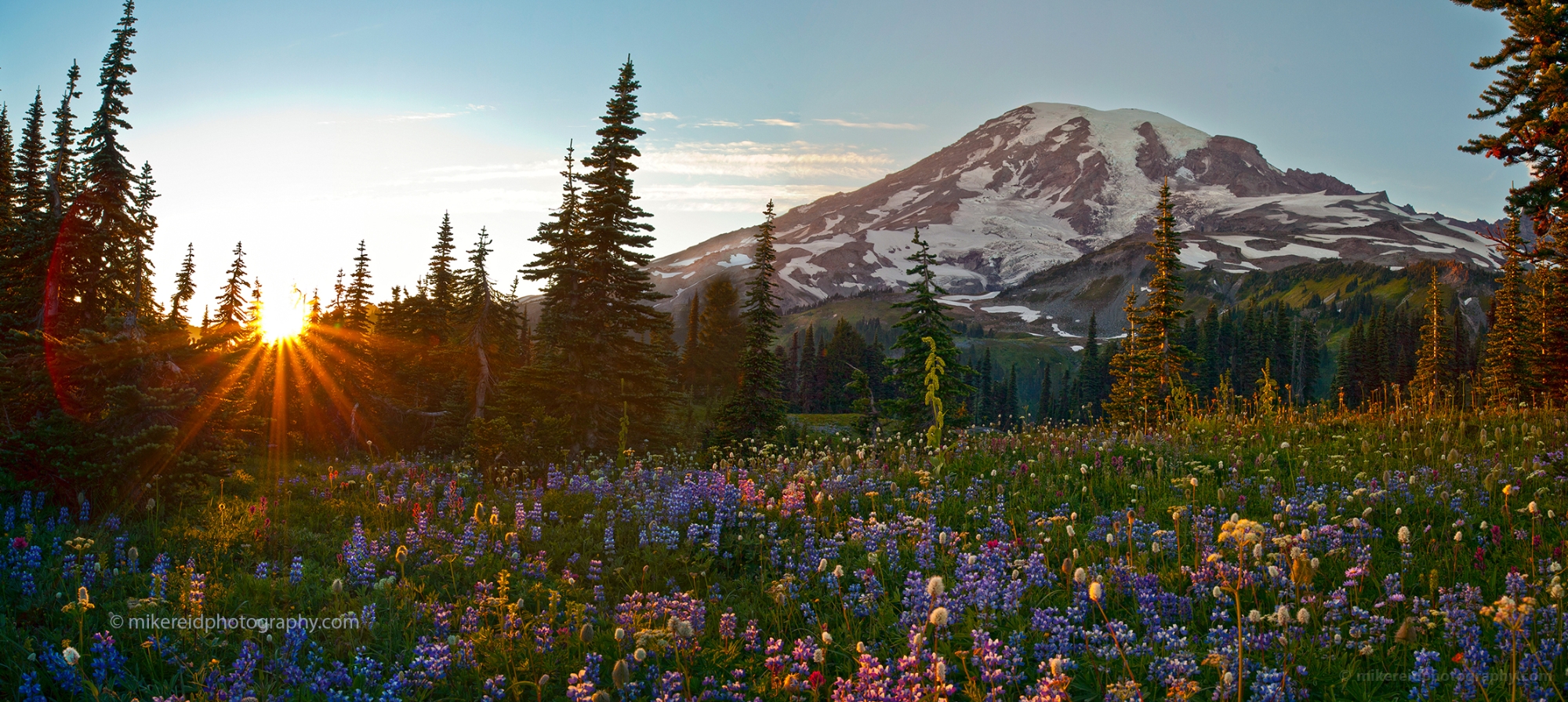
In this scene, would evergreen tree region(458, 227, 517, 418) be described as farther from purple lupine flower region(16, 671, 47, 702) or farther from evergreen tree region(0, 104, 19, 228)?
purple lupine flower region(16, 671, 47, 702)

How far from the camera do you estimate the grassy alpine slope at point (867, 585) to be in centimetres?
412

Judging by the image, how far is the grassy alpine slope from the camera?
4.12 metres

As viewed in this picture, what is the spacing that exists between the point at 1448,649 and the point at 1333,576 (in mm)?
924

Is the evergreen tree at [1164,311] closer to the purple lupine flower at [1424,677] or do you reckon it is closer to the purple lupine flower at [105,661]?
the purple lupine flower at [1424,677]

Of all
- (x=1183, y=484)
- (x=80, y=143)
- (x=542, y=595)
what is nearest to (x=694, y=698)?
(x=542, y=595)

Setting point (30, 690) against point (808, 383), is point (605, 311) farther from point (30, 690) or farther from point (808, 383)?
point (808, 383)

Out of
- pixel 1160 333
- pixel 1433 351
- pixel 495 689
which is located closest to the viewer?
pixel 495 689

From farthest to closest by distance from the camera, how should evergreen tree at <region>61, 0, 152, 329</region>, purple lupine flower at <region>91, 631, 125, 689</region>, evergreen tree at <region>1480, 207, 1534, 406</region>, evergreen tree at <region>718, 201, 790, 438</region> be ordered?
evergreen tree at <region>1480, 207, 1534, 406</region>
evergreen tree at <region>718, 201, 790, 438</region>
evergreen tree at <region>61, 0, 152, 329</region>
purple lupine flower at <region>91, 631, 125, 689</region>

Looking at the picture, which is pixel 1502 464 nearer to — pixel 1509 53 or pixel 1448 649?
pixel 1448 649

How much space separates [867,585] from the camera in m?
5.39

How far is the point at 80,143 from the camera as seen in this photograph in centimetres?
2112

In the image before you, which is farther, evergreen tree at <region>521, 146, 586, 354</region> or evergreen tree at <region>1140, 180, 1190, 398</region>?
evergreen tree at <region>1140, 180, 1190, 398</region>

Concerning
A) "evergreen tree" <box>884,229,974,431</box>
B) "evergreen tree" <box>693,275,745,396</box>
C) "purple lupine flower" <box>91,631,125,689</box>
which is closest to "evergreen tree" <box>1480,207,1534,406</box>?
"evergreen tree" <box>884,229,974,431</box>

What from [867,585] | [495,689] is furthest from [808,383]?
[495,689]
